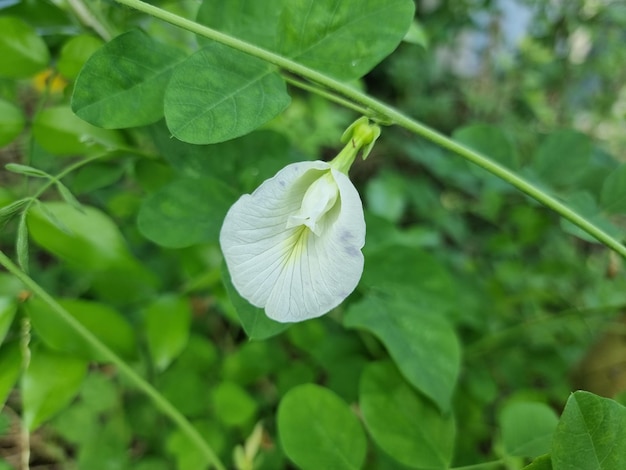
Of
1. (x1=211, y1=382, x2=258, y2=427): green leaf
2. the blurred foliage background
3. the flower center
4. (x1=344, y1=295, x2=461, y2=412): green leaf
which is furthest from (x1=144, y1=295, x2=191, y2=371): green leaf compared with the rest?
the flower center

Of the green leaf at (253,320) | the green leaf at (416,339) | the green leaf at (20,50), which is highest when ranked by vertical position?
the green leaf at (20,50)

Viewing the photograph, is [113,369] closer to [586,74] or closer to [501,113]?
[501,113]

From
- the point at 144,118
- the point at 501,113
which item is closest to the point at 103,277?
the point at 144,118

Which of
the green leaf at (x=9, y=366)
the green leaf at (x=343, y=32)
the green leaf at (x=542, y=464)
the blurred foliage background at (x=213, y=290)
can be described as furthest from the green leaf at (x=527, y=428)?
the green leaf at (x=9, y=366)

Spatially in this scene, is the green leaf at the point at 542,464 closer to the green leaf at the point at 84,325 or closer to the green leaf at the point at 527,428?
the green leaf at the point at 527,428

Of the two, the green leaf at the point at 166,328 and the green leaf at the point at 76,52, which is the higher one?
the green leaf at the point at 76,52

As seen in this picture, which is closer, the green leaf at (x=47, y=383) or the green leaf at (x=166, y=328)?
the green leaf at (x=47, y=383)

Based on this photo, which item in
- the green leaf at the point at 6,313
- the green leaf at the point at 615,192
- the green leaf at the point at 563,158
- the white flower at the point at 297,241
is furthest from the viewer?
the green leaf at the point at 563,158
